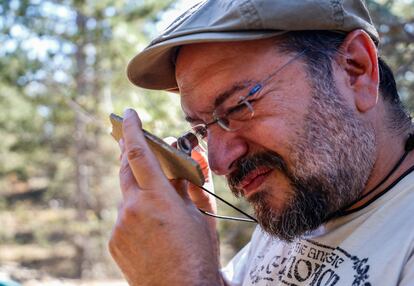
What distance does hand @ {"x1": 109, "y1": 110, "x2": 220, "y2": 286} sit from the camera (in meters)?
1.39

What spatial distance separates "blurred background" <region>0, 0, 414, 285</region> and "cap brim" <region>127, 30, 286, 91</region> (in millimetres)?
3302

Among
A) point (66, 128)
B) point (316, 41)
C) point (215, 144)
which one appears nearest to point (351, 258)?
point (215, 144)

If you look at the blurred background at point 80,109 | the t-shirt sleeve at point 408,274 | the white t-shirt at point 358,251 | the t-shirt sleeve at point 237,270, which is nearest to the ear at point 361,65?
the white t-shirt at point 358,251

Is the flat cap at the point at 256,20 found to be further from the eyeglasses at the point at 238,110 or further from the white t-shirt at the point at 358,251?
the white t-shirt at the point at 358,251

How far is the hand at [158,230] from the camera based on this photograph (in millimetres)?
1394

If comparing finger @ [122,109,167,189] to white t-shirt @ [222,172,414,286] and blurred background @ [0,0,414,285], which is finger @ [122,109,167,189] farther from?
blurred background @ [0,0,414,285]

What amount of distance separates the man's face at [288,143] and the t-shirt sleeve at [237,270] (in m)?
0.51

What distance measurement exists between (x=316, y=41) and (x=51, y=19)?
35.4 feet

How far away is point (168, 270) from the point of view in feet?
4.59

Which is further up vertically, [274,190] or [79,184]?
[274,190]

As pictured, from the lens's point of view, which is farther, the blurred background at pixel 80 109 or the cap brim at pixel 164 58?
Answer: the blurred background at pixel 80 109

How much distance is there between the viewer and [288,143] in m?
1.46

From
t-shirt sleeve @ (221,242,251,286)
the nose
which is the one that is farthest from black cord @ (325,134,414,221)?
t-shirt sleeve @ (221,242,251,286)

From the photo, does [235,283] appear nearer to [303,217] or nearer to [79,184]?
[303,217]
